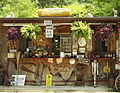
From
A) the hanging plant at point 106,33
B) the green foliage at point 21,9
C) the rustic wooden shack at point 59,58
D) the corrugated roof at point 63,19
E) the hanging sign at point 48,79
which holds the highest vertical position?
the green foliage at point 21,9

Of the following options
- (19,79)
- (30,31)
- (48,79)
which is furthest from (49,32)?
(19,79)

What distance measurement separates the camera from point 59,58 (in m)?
8.47

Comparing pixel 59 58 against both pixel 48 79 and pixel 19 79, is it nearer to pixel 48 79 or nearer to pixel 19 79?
pixel 48 79

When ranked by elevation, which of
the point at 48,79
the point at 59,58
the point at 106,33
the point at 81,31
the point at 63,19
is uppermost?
the point at 63,19

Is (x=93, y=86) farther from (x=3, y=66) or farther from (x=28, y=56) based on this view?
(x=3, y=66)

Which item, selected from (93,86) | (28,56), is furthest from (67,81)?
(28,56)

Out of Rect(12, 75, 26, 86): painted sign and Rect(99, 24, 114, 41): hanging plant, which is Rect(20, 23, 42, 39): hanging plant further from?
Rect(99, 24, 114, 41): hanging plant

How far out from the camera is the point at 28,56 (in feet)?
28.6

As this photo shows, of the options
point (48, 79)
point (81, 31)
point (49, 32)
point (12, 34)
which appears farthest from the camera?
point (48, 79)

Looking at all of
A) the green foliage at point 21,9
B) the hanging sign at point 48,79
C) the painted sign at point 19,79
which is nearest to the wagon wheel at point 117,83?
the hanging sign at point 48,79

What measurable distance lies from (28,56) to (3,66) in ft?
5.24

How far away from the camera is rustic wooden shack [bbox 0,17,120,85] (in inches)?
332

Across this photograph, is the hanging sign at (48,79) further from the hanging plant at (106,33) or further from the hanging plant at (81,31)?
the hanging plant at (106,33)

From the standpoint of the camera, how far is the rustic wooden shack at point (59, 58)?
27.7 ft
